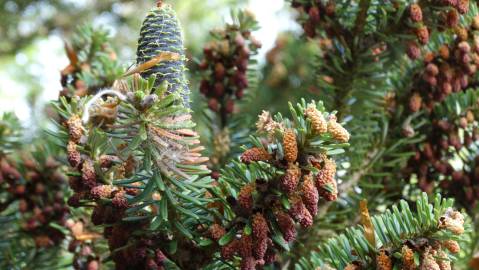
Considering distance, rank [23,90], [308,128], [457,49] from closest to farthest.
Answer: [308,128] → [457,49] → [23,90]

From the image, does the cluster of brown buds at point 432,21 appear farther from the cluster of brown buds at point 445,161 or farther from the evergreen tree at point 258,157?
the cluster of brown buds at point 445,161

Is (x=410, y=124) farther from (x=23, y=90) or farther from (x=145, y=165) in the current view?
(x=23, y=90)

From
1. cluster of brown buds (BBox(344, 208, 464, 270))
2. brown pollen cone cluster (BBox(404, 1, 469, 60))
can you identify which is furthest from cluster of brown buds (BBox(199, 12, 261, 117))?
cluster of brown buds (BBox(344, 208, 464, 270))

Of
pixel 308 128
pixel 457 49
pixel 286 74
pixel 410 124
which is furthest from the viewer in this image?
Answer: pixel 286 74

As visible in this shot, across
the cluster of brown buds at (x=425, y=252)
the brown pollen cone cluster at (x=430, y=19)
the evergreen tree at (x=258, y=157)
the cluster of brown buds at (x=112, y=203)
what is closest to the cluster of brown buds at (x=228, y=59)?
the evergreen tree at (x=258, y=157)

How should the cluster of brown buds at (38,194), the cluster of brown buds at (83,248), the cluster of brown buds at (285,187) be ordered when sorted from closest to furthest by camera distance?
the cluster of brown buds at (285,187)
the cluster of brown buds at (83,248)
the cluster of brown buds at (38,194)

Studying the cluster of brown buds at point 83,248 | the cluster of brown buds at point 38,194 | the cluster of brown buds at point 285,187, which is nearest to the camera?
the cluster of brown buds at point 285,187

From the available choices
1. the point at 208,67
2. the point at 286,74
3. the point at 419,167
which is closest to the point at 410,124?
the point at 419,167
